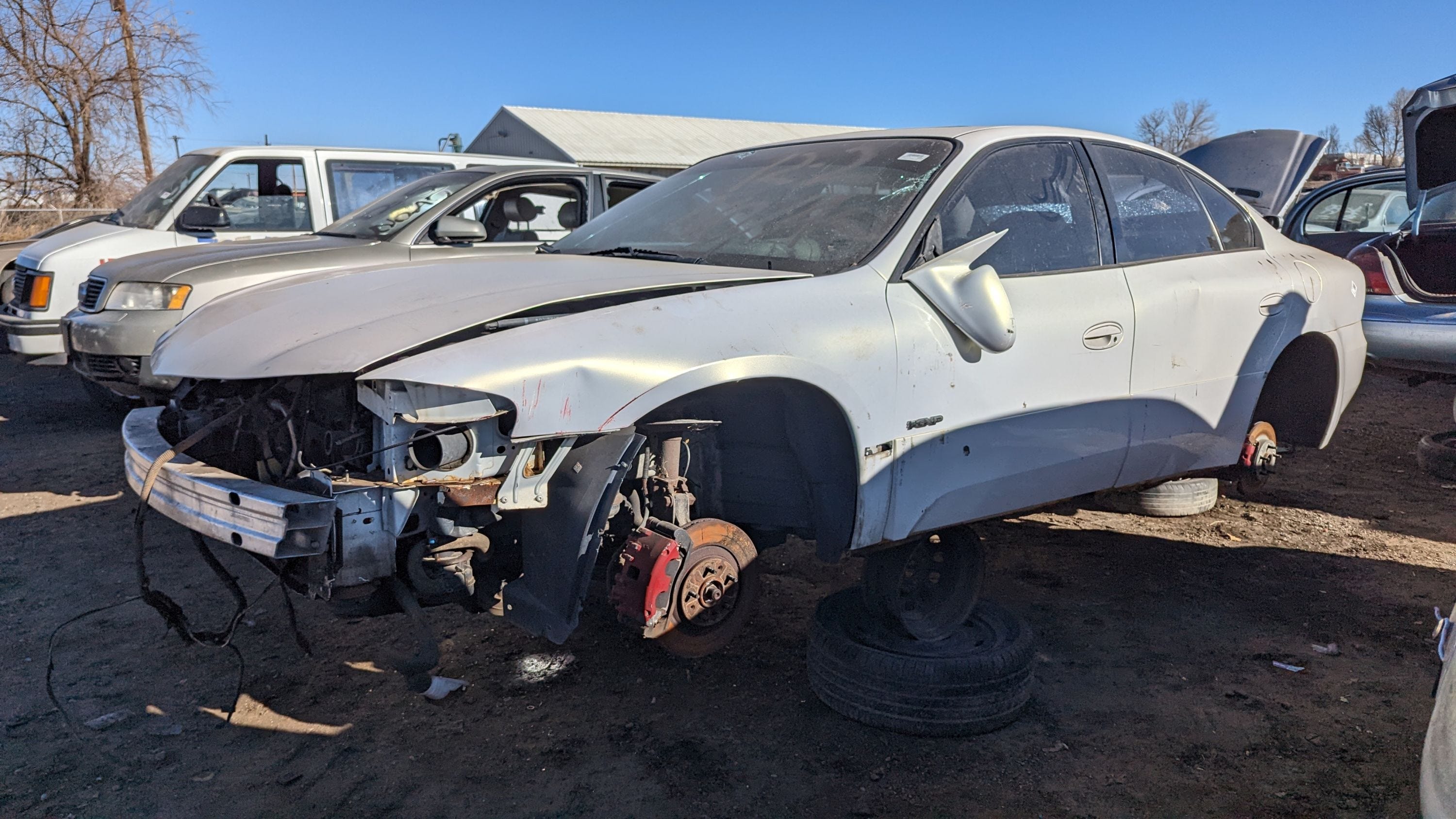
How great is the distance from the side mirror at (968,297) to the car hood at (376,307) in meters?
0.37

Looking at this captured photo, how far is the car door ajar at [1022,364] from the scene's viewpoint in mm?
2814

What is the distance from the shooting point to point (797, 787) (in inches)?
103

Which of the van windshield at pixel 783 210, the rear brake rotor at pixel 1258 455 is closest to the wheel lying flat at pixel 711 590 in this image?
the van windshield at pixel 783 210

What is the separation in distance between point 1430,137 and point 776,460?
13.1 ft

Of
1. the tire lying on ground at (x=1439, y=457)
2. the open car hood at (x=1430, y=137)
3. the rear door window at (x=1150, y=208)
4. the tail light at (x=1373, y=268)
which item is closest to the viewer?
the rear door window at (x=1150, y=208)

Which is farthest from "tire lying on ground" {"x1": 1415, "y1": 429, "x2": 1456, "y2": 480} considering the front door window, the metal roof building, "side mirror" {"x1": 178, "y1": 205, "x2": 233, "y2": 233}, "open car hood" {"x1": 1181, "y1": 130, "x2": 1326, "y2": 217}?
the metal roof building

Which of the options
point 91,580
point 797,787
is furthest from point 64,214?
point 797,787

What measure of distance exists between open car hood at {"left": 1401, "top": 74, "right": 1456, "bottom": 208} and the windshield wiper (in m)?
3.76

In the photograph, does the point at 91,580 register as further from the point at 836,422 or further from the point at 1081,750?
the point at 1081,750

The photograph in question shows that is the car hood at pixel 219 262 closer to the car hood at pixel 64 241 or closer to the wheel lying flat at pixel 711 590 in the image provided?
the car hood at pixel 64 241

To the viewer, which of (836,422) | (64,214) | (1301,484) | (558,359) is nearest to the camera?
(558,359)

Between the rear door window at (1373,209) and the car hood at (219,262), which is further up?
the rear door window at (1373,209)

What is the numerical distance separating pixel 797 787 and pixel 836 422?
99cm

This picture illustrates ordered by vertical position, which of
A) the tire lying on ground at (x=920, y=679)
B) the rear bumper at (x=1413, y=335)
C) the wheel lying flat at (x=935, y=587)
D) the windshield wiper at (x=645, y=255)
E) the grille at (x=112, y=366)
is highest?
the windshield wiper at (x=645, y=255)
